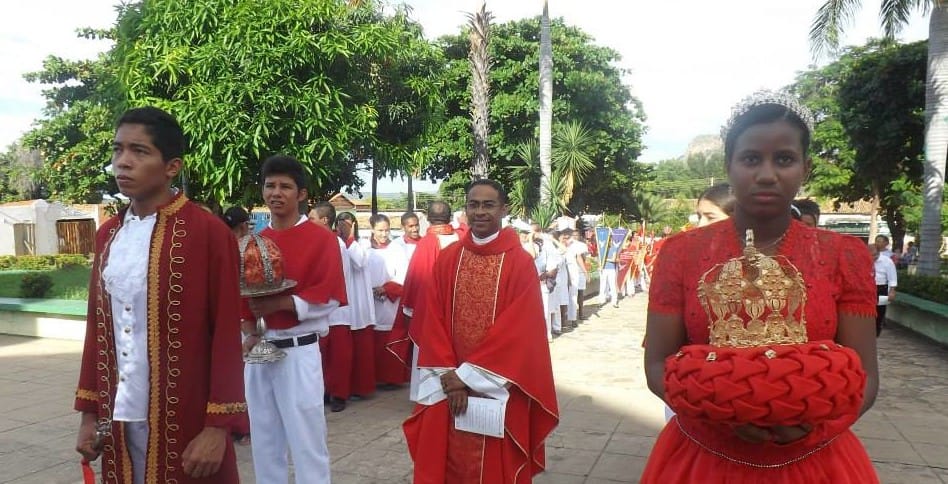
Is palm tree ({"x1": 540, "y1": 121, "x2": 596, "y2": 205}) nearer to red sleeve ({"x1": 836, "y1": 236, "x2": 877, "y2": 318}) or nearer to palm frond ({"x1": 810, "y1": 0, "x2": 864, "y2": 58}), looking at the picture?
palm frond ({"x1": 810, "y1": 0, "x2": 864, "y2": 58})

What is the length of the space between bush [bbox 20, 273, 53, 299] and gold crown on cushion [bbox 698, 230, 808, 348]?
524 inches

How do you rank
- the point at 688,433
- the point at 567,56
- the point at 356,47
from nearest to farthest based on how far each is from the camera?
the point at 688,433, the point at 356,47, the point at 567,56

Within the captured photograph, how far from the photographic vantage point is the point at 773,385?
1510mm

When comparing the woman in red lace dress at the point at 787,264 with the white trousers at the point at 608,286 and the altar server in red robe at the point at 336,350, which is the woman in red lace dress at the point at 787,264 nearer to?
the altar server in red robe at the point at 336,350

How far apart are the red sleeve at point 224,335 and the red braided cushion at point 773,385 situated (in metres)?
1.59

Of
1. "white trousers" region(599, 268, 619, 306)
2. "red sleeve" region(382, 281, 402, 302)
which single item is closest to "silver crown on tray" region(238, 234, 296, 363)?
"red sleeve" region(382, 281, 402, 302)

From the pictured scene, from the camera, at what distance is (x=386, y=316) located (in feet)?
26.2

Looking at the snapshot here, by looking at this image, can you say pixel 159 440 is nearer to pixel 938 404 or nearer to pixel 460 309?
pixel 460 309

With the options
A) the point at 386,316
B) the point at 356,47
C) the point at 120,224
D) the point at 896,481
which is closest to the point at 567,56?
the point at 356,47

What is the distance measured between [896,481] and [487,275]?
332 cm

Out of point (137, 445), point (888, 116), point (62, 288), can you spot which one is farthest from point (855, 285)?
point (888, 116)

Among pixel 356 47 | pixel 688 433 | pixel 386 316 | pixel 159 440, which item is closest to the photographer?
pixel 688 433

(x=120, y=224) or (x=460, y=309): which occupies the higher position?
(x=120, y=224)

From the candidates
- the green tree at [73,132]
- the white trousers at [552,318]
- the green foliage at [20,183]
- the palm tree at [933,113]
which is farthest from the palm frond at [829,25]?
the green foliage at [20,183]
